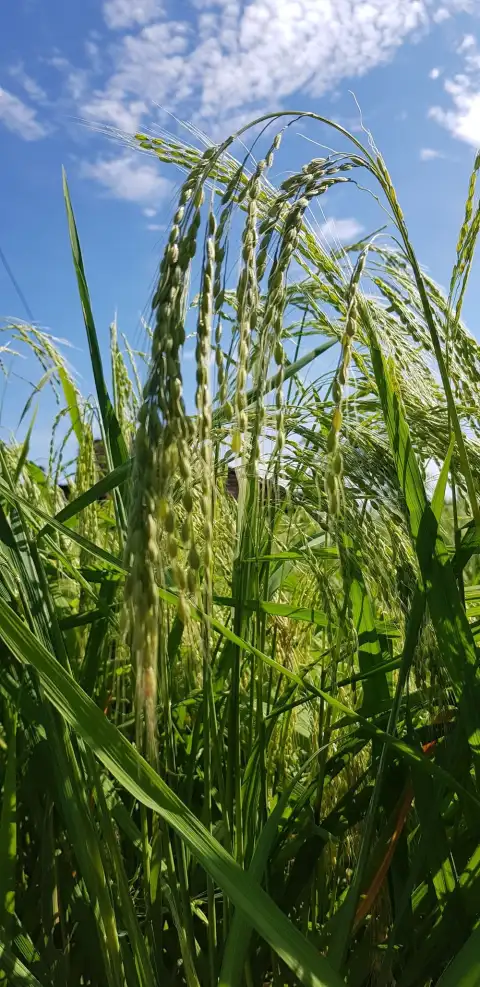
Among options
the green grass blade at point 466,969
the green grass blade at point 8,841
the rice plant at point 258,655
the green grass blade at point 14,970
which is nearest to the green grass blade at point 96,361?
the rice plant at point 258,655

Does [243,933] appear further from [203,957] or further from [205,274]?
[205,274]

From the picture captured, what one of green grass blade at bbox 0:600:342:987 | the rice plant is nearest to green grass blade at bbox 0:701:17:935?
the rice plant

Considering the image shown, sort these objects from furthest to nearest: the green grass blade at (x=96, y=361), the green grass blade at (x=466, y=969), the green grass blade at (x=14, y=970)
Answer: the green grass blade at (x=96, y=361)
the green grass blade at (x=14, y=970)
the green grass blade at (x=466, y=969)

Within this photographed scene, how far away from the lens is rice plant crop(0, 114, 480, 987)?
70 centimetres

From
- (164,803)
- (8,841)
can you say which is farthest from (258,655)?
(8,841)

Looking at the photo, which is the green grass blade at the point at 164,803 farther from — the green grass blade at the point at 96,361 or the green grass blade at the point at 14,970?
the green grass blade at the point at 96,361

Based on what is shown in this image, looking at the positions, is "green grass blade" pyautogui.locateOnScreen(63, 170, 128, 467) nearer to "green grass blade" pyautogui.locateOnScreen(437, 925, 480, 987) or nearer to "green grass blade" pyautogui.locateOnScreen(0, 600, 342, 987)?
"green grass blade" pyautogui.locateOnScreen(0, 600, 342, 987)

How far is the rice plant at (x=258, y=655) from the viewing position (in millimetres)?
696

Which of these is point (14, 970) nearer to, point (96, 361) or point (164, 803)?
point (164, 803)

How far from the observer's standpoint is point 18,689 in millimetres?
1094

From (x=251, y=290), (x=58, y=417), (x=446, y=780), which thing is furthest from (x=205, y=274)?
(x=58, y=417)

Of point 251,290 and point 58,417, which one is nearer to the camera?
point 251,290

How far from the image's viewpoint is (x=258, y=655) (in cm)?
87

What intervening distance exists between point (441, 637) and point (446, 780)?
0.16 meters
